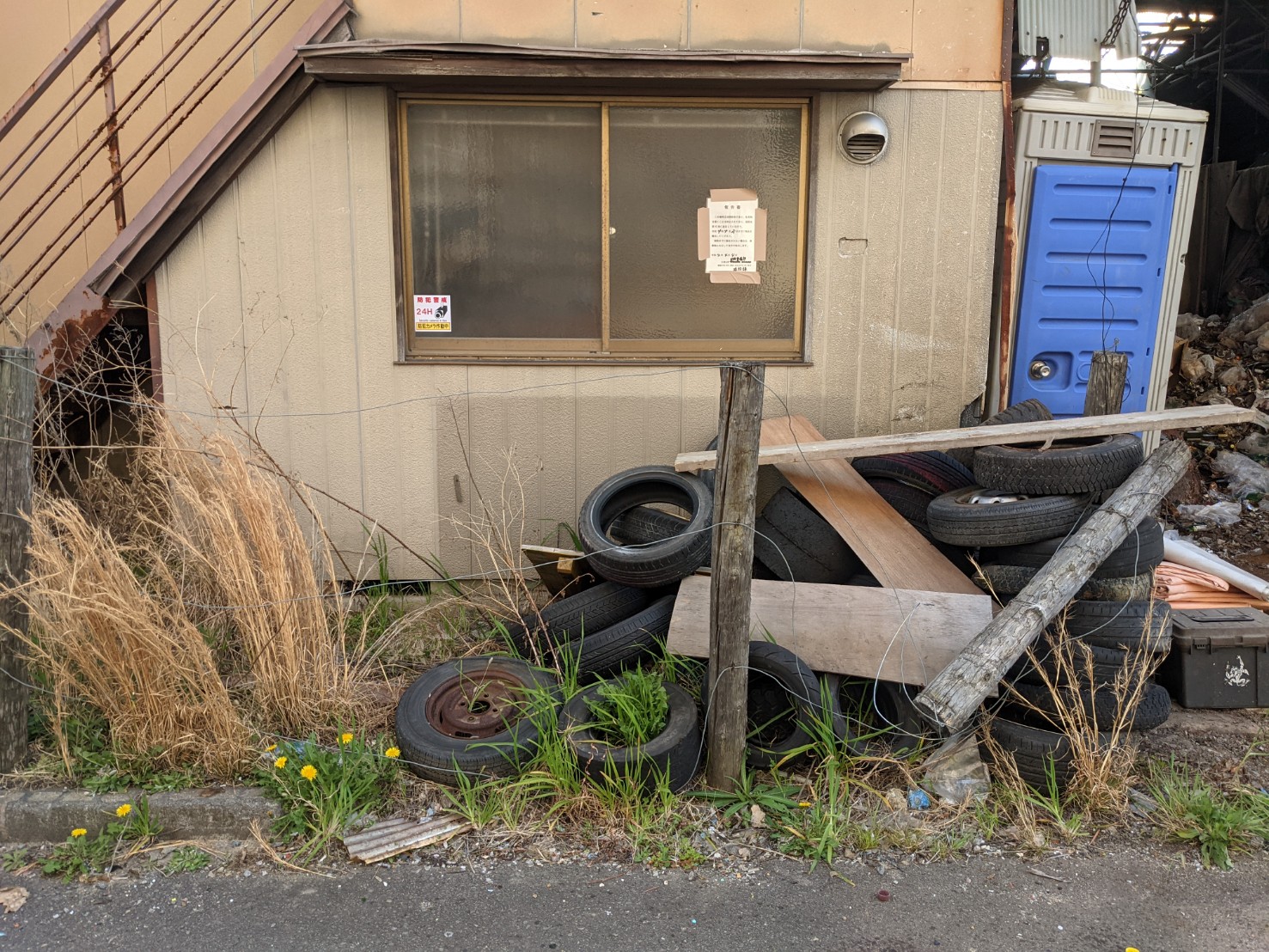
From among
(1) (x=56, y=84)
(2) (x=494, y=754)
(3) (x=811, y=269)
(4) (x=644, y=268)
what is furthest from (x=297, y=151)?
(2) (x=494, y=754)

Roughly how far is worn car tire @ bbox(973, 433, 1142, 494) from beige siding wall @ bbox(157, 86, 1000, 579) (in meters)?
1.13

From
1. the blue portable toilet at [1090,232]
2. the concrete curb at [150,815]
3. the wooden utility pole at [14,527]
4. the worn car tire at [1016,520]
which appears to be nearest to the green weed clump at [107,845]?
the concrete curb at [150,815]

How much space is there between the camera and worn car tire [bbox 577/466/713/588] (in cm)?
418

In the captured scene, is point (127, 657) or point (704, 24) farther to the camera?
point (704, 24)

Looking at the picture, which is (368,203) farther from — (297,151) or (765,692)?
(765,692)

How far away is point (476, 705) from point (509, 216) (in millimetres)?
2774

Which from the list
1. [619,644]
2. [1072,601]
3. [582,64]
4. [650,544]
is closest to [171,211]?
[582,64]

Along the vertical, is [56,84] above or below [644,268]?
above

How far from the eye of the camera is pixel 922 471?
488 cm

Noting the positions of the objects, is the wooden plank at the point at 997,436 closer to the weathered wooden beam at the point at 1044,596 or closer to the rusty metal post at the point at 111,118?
the weathered wooden beam at the point at 1044,596

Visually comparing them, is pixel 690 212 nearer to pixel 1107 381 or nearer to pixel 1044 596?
pixel 1107 381

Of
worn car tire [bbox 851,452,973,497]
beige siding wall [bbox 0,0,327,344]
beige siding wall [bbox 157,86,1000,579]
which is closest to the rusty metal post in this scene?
beige siding wall [bbox 157,86,1000,579]

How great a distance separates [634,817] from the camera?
133 inches

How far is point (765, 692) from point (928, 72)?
3492 millimetres
